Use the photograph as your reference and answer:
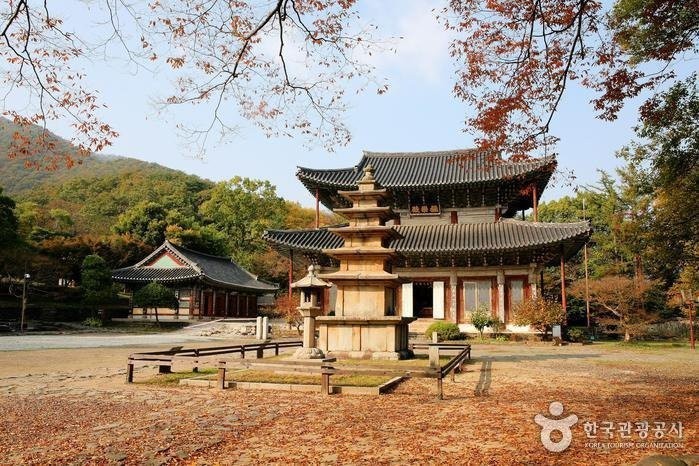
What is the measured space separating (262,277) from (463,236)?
37.6 m

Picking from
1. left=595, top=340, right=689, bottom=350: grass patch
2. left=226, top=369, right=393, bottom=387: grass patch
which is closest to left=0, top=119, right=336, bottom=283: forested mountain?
left=226, top=369, right=393, bottom=387: grass patch

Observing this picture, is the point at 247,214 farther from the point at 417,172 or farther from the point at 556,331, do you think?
the point at 556,331

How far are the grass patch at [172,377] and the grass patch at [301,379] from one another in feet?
3.01

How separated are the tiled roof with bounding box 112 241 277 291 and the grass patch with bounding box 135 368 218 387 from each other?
29597mm

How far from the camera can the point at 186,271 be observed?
4350cm

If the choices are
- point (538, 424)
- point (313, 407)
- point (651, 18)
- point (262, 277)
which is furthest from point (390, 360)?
point (262, 277)

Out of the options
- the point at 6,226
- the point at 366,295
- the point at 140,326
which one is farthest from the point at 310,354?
the point at 140,326

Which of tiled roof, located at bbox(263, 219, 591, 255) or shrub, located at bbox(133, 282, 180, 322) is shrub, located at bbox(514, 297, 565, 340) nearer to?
tiled roof, located at bbox(263, 219, 591, 255)

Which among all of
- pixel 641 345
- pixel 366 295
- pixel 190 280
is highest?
pixel 190 280

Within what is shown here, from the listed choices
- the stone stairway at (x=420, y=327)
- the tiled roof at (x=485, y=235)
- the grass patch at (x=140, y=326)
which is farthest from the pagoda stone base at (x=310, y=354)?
the grass patch at (x=140, y=326)

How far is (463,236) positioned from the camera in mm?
29734

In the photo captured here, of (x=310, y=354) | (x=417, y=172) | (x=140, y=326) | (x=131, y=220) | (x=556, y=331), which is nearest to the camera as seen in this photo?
(x=310, y=354)

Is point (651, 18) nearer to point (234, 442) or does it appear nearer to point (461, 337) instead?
point (234, 442)

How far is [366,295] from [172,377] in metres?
6.26
